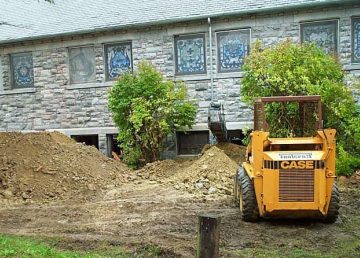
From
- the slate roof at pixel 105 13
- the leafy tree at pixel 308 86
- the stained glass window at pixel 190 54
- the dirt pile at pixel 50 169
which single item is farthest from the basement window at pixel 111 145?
the leafy tree at pixel 308 86

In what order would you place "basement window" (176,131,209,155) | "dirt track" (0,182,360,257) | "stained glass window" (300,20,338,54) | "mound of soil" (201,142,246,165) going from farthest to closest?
"basement window" (176,131,209,155)
"stained glass window" (300,20,338,54)
"mound of soil" (201,142,246,165)
"dirt track" (0,182,360,257)

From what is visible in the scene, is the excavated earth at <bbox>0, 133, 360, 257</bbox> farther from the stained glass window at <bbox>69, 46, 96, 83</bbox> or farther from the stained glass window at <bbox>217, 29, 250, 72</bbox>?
the stained glass window at <bbox>69, 46, 96, 83</bbox>

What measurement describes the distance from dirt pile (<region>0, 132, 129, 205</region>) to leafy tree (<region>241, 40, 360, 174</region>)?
14.0 ft

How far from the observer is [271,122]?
1298cm

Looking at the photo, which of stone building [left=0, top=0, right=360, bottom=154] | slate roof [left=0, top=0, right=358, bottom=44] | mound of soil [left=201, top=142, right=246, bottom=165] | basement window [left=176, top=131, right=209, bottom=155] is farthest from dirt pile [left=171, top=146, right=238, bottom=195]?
slate roof [left=0, top=0, right=358, bottom=44]

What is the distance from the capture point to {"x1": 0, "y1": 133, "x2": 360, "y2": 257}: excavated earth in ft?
24.6

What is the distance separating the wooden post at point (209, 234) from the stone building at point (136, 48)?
1147cm

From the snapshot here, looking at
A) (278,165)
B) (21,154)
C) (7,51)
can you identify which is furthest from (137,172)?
(7,51)

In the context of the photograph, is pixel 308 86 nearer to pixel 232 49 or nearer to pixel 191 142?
pixel 232 49

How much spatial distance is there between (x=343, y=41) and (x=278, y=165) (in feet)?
27.3

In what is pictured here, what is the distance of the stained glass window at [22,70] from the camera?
18859mm

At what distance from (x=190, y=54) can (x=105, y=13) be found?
377cm

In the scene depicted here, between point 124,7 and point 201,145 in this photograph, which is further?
point 124,7

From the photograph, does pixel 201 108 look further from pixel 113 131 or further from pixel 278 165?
pixel 278 165
